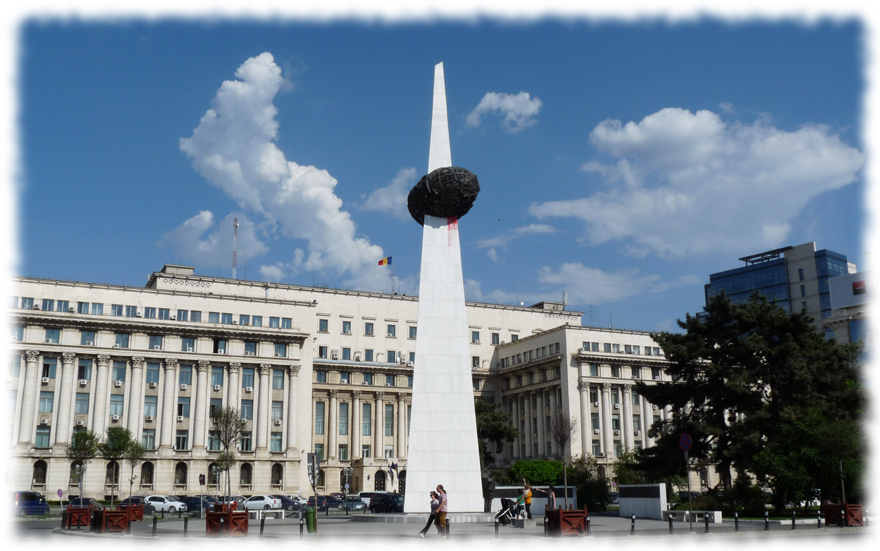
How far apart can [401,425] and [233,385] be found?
23.3 m

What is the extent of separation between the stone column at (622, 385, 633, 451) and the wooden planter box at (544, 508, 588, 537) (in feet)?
208

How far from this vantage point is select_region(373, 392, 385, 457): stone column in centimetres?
9044

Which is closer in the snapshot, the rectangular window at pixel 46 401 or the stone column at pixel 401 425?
the rectangular window at pixel 46 401

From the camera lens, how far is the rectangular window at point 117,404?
2881 inches

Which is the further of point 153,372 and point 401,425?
point 401,425

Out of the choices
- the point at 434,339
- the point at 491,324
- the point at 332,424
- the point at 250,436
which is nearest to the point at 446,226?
the point at 434,339

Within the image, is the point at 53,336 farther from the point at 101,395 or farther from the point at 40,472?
the point at 40,472

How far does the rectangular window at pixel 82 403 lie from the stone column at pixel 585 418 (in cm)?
5200

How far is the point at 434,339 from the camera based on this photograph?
35.6m

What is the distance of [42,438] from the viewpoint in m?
69.8

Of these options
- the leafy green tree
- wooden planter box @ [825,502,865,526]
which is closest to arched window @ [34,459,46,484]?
the leafy green tree

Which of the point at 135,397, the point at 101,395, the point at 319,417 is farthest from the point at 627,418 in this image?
the point at 101,395

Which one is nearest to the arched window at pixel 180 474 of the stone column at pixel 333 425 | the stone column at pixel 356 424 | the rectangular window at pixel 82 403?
the rectangular window at pixel 82 403

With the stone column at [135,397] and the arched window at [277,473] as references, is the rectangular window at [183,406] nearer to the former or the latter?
the stone column at [135,397]
